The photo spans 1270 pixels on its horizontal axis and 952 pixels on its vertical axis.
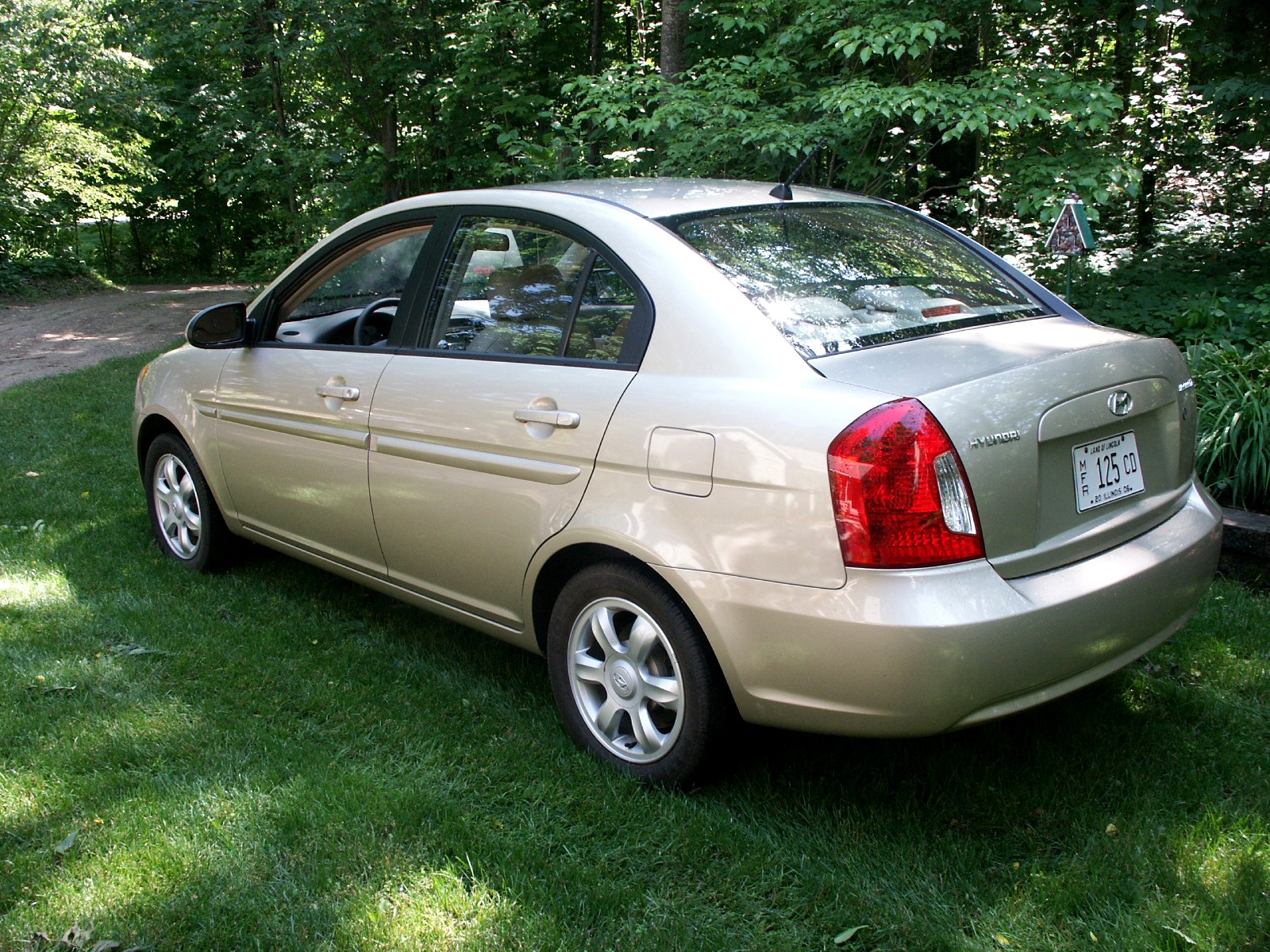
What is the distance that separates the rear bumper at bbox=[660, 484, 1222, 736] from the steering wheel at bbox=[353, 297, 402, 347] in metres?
2.03

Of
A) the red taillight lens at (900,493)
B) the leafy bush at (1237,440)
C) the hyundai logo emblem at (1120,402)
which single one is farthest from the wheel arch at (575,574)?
the leafy bush at (1237,440)

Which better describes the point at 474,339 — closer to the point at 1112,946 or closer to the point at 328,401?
the point at 328,401

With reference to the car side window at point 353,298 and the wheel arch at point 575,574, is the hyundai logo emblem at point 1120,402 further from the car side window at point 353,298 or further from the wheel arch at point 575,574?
the car side window at point 353,298

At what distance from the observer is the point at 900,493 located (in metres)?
2.49

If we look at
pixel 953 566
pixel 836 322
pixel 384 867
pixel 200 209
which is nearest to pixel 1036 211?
pixel 836 322

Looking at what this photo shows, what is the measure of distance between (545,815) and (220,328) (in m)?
2.57

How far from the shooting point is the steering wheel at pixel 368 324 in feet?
14.1

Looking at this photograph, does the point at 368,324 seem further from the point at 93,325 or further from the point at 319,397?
the point at 93,325

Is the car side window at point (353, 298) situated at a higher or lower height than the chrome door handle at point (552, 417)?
higher

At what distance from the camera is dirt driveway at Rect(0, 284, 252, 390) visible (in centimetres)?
1227

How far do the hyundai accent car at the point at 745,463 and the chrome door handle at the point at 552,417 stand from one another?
0.01 metres

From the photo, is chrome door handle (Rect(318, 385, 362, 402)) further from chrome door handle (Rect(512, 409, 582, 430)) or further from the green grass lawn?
the green grass lawn

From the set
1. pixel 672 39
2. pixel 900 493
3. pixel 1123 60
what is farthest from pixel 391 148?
pixel 900 493

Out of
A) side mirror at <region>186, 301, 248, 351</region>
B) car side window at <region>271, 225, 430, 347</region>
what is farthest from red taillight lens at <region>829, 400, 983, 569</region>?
side mirror at <region>186, 301, 248, 351</region>
